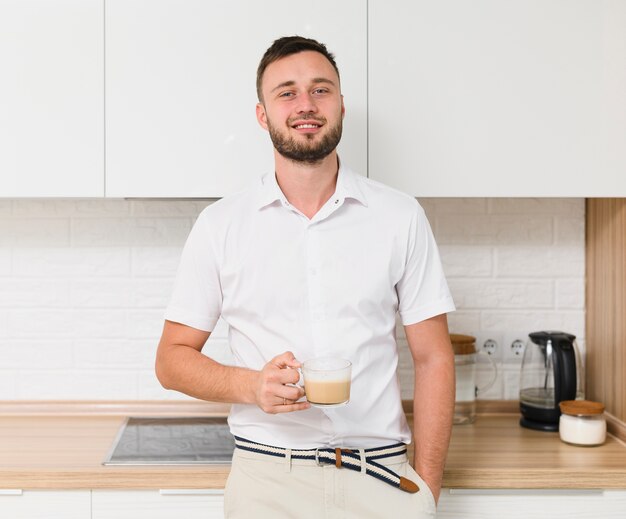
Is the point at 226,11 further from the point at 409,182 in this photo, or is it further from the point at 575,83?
the point at 575,83

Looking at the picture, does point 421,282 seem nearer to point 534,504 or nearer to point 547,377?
point 534,504

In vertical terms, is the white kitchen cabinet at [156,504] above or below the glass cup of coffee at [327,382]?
below

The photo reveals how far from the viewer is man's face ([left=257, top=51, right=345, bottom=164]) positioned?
1.81 meters

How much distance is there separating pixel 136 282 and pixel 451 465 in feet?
3.85

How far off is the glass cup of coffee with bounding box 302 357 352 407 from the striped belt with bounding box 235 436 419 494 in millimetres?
275

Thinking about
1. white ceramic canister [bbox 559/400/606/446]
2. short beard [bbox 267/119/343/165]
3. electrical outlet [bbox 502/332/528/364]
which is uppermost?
short beard [bbox 267/119/343/165]

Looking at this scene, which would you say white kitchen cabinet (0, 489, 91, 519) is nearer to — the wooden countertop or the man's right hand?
the wooden countertop

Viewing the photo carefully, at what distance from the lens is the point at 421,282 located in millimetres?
1842

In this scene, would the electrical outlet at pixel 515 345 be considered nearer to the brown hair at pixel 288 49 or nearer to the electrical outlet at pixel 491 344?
the electrical outlet at pixel 491 344

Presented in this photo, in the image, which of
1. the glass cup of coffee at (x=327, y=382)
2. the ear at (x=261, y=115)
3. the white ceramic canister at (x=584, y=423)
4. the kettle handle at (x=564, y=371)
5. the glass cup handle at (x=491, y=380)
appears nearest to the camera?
the glass cup of coffee at (x=327, y=382)

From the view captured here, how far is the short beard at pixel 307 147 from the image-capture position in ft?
5.95

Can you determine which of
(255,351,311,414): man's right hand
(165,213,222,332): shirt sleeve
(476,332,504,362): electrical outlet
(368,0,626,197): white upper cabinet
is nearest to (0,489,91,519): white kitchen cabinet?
(165,213,222,332): shirt sleeve

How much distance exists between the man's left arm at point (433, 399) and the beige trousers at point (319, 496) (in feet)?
0.27

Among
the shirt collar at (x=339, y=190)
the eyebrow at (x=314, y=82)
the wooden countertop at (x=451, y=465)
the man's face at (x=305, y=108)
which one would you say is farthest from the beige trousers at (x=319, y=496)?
the eyebrow at (x=314, y=82)
